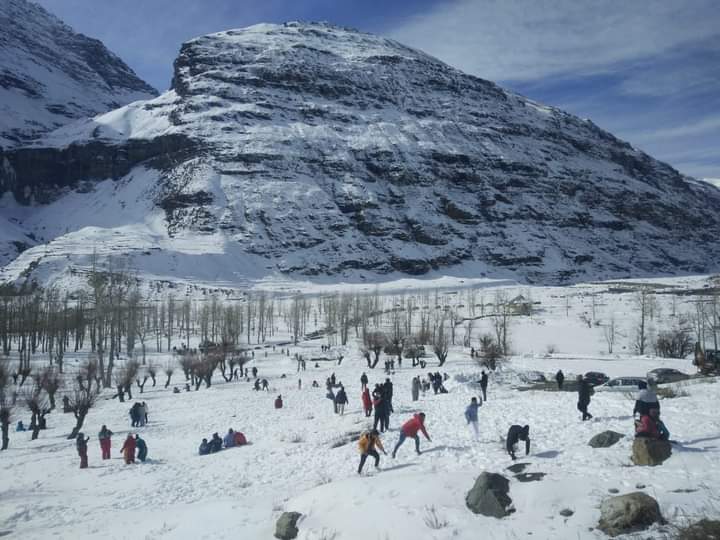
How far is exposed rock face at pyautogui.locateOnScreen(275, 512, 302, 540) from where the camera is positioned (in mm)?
9749

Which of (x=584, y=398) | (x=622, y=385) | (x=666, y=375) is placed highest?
(x=584, y=398)

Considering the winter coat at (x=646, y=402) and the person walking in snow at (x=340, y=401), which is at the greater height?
the winter coat at (x=646, y=402)

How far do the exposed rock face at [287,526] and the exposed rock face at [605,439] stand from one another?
720 cm

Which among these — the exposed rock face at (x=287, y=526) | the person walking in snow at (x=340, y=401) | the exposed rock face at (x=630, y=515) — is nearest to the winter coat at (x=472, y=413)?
the exposed rock face at (x=287, y=526)

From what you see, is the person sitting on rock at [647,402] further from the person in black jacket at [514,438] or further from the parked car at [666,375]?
the parked car at [666,375]

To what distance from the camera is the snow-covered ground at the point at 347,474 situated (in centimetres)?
898

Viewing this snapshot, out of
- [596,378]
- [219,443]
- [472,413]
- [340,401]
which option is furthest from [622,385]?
[219,443]

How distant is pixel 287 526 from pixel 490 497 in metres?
3.99

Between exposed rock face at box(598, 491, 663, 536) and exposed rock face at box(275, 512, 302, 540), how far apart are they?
555 centimetres

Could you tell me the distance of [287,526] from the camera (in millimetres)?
9867

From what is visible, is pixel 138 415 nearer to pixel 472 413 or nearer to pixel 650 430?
pixel 472 413

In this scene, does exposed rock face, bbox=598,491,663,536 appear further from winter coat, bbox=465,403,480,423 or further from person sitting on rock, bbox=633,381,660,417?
winter coat, bbox=465,403,480,423

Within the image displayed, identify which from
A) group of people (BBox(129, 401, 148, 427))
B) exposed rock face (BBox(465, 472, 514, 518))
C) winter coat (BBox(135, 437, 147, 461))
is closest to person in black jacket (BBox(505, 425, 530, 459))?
exposed rock face (BBox(465, 472, 514, 518))

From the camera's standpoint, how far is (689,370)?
3381cm
